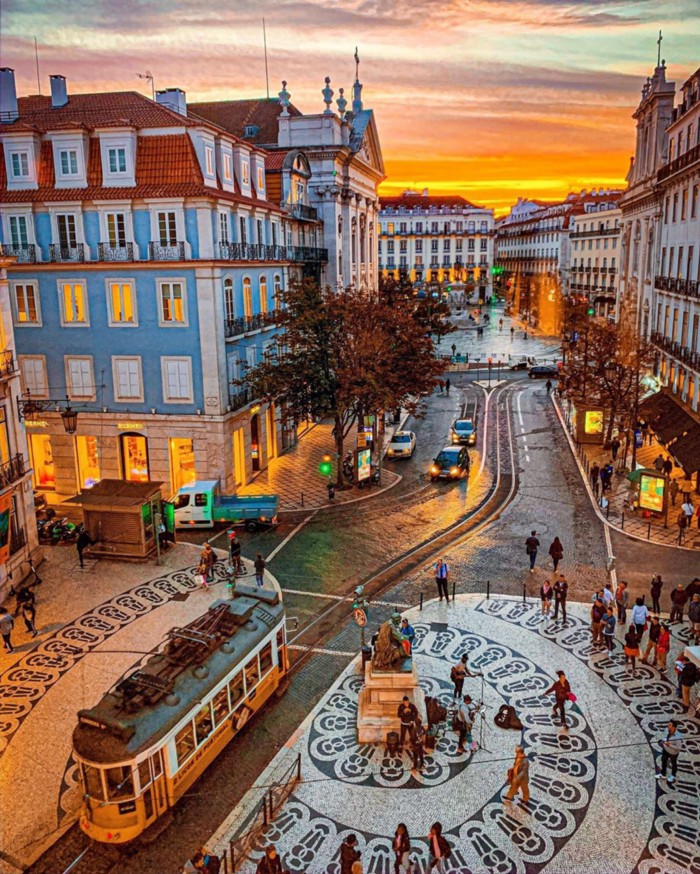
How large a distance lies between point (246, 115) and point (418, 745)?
51902mm

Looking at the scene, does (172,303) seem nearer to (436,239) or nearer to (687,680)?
(687,680)

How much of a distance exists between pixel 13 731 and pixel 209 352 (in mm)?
18350

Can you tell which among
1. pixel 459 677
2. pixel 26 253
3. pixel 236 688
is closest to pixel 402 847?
pixel 236 688

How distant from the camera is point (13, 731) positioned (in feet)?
56.5

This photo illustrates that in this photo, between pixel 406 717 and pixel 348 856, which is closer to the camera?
pixel 348 856

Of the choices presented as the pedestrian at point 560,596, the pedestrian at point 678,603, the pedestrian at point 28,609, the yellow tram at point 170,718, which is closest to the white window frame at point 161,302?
the pedestrian at point 28,609

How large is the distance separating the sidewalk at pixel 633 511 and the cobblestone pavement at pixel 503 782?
10113mm

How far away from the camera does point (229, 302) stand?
110 feet

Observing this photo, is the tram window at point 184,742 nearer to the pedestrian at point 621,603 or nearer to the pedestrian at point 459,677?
the pedestrian at point 459,677

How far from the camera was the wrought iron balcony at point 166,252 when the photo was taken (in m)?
31.3

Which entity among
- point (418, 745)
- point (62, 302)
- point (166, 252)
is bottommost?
point (418, 745)

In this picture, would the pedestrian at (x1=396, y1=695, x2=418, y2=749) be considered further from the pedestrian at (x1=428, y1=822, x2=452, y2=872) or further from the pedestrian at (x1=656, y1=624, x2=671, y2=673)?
the pedestrian at (x1=656, y1=624, x2=671, y2=673)

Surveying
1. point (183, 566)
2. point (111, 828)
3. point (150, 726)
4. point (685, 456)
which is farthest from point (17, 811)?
point (685, 456)

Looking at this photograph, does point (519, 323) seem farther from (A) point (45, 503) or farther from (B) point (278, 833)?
(B) point (278, 833)
